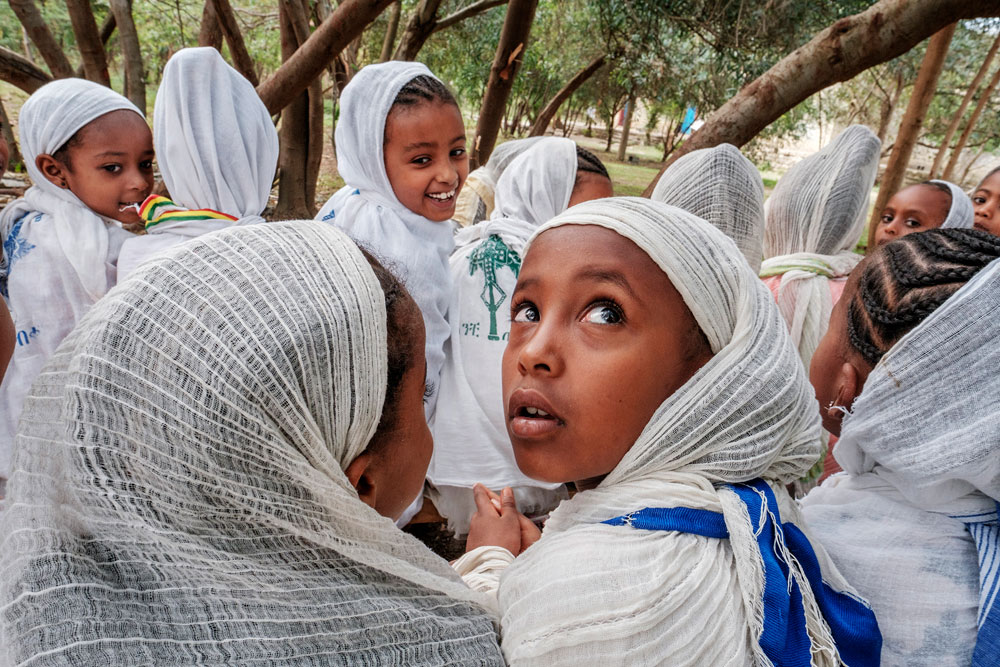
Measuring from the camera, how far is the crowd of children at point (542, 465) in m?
0.71

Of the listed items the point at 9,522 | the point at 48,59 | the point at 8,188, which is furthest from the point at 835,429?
the point at 8,188

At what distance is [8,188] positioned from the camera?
704 centimetres

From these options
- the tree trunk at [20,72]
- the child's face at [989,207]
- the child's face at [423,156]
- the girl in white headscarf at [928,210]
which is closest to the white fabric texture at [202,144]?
the child's face at [423,156]

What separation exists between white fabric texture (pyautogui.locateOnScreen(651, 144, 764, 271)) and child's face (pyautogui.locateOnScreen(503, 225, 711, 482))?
5.30 feet

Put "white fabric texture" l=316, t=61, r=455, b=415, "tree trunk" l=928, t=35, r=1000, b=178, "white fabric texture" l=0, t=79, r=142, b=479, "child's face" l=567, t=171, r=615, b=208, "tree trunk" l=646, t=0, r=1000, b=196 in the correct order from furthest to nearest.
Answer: "tree trunk" l=928, t=35, r=1000, b=178 < "child's face" l=567, t=171, r=615, b=208 < "tree trunk" l=646, t=0, r=1000, b=196 < "white fabric texture" l=316, t=61, r=455, b=415 < "white fabric texture" l=0, t=79, r=142, b=479

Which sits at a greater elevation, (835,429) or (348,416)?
(348,416)

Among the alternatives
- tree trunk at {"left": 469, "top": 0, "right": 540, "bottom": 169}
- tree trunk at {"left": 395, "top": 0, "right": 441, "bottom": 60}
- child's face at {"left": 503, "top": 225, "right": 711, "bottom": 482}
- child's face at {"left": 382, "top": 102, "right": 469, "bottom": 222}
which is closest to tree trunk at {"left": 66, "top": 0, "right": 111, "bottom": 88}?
tree trunk at {"left": 395, "top": 0, "right": 441, "bottom": 60}

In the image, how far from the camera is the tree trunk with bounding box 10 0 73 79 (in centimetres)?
483

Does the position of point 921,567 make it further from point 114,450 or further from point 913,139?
point 913,139

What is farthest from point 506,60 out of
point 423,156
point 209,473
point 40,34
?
point 209,473

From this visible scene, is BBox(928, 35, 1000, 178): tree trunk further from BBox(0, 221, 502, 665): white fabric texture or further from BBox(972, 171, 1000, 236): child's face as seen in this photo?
BBox(0, 221, 502, 665): white fabric texture

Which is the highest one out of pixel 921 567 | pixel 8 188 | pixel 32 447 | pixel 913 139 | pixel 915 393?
pixel 913 139

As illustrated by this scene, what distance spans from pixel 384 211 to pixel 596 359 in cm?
174

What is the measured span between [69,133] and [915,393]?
9.91ft
